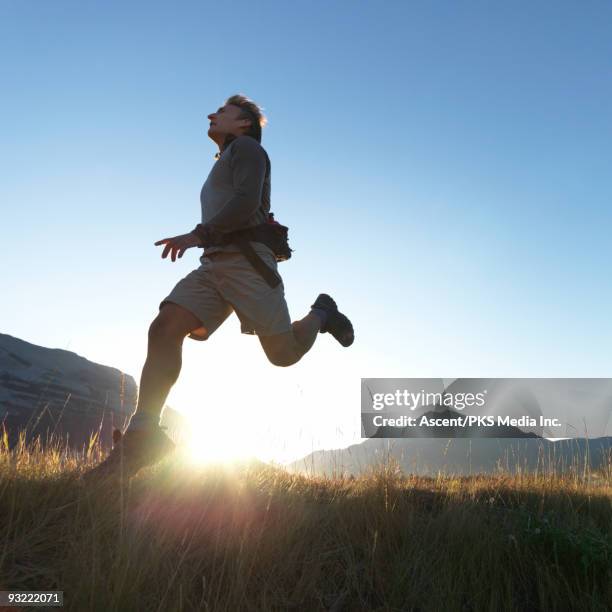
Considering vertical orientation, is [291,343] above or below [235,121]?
below

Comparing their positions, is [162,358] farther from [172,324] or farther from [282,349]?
[282,349]

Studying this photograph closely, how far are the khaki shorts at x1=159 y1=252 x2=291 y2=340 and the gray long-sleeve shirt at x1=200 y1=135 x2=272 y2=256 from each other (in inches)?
4.4

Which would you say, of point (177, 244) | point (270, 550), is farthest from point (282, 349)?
point (270, 550)

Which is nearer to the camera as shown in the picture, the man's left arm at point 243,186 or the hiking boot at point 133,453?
the hiking boot at point 133,453

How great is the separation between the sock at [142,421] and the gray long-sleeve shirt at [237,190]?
1.23 m

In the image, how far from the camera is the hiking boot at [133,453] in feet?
9.56

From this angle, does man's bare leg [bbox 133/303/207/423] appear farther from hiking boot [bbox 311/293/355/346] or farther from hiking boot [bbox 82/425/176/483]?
hiking boot [bbox 311/293/355/346]

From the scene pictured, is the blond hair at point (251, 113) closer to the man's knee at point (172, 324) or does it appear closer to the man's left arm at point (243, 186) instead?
the man's left arm at point (243, 186)

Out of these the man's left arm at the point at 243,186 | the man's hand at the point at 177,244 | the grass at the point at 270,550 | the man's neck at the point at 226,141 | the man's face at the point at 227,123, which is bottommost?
the grass at the point at 270,550

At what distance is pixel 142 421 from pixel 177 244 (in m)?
1.16

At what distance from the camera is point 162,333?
340 centimetres

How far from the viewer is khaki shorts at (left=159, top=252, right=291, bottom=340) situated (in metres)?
3.60

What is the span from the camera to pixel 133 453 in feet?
10.1

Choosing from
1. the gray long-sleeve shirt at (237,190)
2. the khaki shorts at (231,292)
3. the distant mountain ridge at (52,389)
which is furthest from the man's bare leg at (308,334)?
the distant mountain ridge at (52,389)
